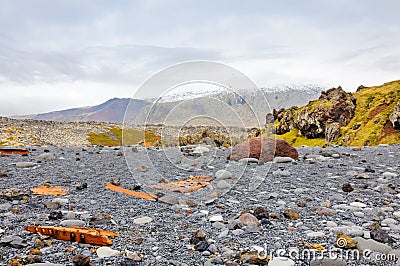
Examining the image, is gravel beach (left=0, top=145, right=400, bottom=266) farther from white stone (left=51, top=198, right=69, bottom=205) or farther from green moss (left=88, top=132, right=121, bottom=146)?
green moss (left=88, top=132, right=121, bottom=146)

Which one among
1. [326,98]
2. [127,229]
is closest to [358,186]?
[127,229]

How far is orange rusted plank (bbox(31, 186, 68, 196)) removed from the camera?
26.4 ft

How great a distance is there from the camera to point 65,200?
751cm

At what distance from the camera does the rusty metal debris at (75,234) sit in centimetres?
508

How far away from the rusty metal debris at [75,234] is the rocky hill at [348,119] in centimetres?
7839

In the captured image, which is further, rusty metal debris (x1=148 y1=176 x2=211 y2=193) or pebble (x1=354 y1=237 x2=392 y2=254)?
rusty metal debris (x1=148 y1=176 x2=211 y2=193)

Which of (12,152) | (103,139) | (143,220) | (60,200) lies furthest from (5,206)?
(103,139)

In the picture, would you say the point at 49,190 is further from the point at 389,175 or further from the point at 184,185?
the point at 389,175

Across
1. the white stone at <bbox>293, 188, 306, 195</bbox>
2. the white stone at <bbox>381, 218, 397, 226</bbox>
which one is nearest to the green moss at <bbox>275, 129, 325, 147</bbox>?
the white stone at <bbox>293, 188, 306, 195</bbox>

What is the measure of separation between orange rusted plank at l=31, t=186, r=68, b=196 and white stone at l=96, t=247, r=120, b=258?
377 cm

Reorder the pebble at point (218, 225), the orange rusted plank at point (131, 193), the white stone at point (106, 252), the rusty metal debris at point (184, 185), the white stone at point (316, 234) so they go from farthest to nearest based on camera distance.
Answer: the rusty metal debris at point (184, 185) → the orange rusted plank at point (131, 193) → the pebble at point (218, 225) → the white stone at point (316, 234) → the white stone at point (106, 252)

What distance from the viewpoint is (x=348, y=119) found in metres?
96.8

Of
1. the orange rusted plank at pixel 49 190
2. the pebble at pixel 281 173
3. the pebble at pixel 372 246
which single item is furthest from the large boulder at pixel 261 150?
the pebble at pixel 372 246

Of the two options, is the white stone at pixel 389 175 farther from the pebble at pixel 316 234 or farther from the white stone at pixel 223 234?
the white stone at pixel 223 234
